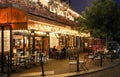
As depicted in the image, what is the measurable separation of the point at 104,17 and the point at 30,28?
10789 millimetres

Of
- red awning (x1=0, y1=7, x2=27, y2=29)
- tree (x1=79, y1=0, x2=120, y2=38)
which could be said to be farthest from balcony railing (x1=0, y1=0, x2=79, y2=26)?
tree (x1=79, y1=0, x2=120, y2=38)

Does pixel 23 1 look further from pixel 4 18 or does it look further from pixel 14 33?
pixel 4 18

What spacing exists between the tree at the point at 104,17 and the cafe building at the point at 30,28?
2764 mm

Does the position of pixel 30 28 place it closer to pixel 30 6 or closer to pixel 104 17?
pixel 30 6

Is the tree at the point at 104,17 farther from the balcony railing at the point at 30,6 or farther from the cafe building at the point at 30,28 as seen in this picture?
the balcony railing at the point at 30,6

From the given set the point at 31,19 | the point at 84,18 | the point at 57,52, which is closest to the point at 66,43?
the point at 84,18

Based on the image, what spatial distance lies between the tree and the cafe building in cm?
276

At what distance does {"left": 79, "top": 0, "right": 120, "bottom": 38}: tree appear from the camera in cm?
3172

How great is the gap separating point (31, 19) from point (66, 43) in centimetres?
1991

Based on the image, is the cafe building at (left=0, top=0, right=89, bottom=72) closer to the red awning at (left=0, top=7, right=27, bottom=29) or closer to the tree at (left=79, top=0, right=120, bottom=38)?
the red awning at (left=0, top=7, right=27, bottom=29)

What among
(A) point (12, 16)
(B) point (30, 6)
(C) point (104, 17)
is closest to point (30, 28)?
(B) point (30, 6)

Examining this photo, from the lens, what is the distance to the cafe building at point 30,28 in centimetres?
1847

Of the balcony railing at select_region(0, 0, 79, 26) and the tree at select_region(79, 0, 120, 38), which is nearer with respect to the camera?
the balcony railing at select_region(0, 0, 79, 26)

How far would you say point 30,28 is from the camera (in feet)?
76.1
